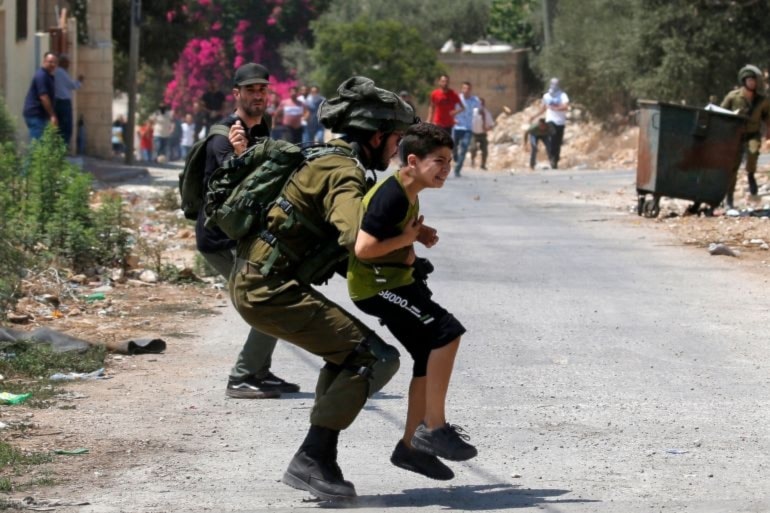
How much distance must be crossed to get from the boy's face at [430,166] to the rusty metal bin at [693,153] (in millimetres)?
11738

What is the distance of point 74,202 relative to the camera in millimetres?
12125

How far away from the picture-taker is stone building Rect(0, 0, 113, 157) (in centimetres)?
2164

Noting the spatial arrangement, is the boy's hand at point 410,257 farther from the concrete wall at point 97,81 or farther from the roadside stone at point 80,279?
the concrete wall at point 97,81

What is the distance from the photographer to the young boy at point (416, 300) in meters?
5.25

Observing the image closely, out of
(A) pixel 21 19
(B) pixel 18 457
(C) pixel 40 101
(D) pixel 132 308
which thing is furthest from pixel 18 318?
(A) pixel 21 19

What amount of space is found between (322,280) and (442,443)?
79cm

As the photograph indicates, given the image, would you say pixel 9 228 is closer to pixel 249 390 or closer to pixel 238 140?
pixel 249 390

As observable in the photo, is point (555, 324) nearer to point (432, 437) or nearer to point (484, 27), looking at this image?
point (432, 437)

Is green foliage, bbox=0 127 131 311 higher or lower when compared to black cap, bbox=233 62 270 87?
lower

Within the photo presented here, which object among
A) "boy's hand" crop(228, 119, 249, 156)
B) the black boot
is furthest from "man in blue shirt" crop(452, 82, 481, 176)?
"boy's hand" crop(228, 119, 249, 156)

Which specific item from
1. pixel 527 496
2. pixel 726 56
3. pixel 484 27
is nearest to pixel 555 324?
pixel 527 496

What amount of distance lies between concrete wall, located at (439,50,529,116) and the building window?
22726 millimetres

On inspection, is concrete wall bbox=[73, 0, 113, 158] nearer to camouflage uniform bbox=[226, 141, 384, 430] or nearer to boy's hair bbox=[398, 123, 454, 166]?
camouflage uniform bbox=[226, 141, 384, 430]

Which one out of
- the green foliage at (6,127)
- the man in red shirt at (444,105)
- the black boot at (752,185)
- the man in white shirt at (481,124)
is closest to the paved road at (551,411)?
the green foliage at (6,127)
